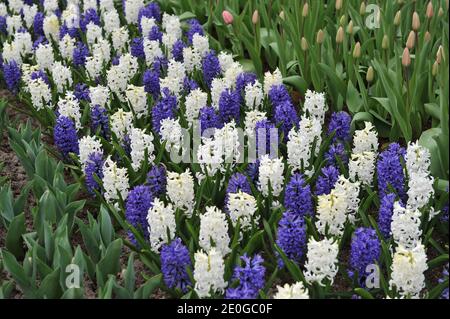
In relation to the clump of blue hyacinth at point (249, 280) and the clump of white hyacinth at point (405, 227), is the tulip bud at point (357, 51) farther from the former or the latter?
the clump of blue hyacinth at point (249, 280)

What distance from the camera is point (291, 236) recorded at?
361 centimetres

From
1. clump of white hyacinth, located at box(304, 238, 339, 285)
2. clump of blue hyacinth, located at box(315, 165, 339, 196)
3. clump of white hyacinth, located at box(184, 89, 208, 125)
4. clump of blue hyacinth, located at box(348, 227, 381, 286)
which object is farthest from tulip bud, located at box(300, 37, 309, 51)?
clump of white hyacinth, located at box(304, 238, 339, 285)

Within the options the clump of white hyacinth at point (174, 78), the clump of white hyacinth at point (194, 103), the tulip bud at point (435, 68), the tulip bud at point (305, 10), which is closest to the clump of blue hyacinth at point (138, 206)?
the clump of white hyacinth at point (194, 103)

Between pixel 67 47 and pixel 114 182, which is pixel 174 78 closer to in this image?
pixel 67 47

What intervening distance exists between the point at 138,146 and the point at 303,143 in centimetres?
100

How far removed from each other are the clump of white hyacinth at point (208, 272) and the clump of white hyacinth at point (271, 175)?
73cm

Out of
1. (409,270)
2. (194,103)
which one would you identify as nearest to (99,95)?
(194,103)

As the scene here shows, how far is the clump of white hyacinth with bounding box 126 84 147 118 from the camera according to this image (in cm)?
510

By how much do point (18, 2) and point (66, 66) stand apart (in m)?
1.65
